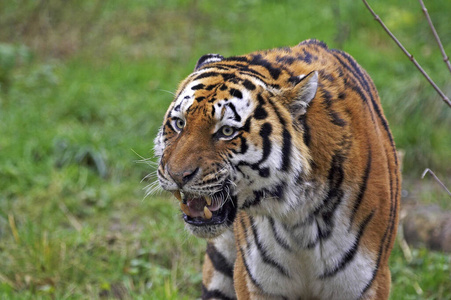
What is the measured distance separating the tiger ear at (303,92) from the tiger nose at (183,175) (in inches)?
18.5

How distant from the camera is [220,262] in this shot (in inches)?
143

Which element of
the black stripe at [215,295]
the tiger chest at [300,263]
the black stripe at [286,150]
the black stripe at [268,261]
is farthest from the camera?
the black stripe at [215,295]

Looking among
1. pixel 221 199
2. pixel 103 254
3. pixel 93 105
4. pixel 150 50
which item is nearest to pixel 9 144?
pixel 93 105

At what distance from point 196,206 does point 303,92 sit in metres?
0.62

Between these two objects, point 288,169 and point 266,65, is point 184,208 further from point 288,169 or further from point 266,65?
point 266,65

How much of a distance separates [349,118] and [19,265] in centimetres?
258

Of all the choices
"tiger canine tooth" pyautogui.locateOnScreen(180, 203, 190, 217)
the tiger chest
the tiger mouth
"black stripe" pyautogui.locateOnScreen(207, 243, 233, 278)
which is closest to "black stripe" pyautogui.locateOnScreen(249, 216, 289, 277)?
the tiger chest

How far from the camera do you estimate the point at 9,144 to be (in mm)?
5930

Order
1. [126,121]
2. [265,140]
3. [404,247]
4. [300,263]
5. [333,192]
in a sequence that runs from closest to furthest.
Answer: [265,140] < [333,192] < [300,263] < [404,247] < [126,121]

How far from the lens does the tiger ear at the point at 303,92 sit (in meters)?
2.67

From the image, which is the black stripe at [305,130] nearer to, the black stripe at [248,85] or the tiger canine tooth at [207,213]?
the black stripe at [248,85]

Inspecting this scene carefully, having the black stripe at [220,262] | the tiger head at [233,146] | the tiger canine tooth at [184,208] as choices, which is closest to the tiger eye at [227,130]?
the tiger head at [233,146]

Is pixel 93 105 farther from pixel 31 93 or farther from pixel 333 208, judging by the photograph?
pixel 333 208

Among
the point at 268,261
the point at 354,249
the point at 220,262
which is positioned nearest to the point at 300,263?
the point at 268,261
